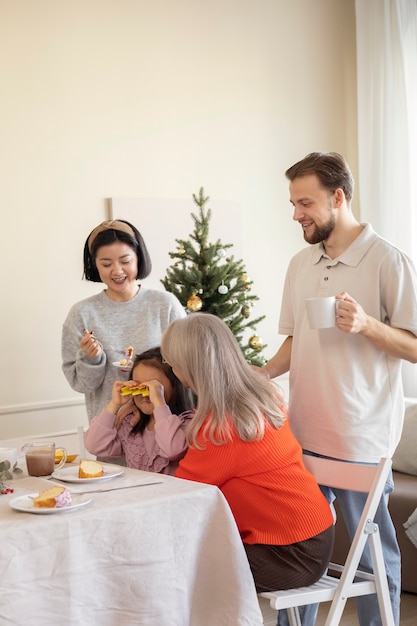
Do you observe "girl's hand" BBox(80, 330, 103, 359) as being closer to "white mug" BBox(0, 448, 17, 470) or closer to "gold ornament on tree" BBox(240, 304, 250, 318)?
"white mug" BBox(0, 448, 17, 470)

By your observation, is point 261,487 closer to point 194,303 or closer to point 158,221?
point 194,303

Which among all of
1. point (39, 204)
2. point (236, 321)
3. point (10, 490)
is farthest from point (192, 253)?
point (10, 490)

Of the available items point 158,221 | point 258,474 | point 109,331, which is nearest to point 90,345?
point 109,331

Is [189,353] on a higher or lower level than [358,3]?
lower

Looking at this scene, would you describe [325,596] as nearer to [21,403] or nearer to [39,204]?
[21,403]

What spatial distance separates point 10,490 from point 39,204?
246 cm

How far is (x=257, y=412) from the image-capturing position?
86.8 inches

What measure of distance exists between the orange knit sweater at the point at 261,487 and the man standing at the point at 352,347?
27 centimetres

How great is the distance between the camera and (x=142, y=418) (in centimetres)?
263

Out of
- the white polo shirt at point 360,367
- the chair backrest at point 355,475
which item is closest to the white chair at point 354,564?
the chair backrest at point 355,475

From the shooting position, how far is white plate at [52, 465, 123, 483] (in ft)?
7.13

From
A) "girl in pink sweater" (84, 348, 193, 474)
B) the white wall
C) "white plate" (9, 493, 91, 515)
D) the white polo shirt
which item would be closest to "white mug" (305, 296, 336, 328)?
the white polo shirt

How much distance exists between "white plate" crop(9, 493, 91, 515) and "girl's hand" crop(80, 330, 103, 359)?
793 mm

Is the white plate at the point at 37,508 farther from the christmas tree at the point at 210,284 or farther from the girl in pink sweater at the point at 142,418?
the christmas tree at the point at 210,284
